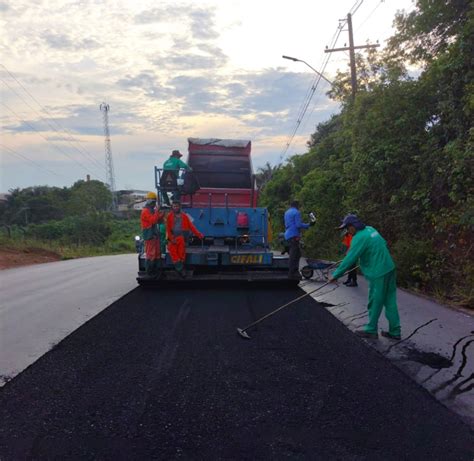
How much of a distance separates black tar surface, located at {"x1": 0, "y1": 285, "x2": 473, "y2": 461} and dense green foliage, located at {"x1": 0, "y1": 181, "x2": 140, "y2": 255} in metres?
40.6

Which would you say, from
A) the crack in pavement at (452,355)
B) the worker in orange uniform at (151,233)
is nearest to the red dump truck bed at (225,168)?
the worker in orange uniform at (151,233)

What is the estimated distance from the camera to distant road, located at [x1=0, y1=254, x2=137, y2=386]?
244 inches

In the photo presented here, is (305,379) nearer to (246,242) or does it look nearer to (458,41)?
(246,242)

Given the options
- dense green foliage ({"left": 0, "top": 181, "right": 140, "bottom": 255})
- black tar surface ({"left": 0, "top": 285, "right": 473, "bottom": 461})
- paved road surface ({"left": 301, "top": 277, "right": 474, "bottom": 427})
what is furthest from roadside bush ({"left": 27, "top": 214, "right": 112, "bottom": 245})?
black tar surface ({"left": 0, "top": 285, "right": 473, "bottom": 461})

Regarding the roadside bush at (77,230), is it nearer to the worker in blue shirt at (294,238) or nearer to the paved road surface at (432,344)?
the worker in blue shirt at (294,238)

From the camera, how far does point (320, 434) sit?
12.1 ft

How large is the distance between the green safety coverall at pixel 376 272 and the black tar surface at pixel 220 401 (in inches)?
19.5

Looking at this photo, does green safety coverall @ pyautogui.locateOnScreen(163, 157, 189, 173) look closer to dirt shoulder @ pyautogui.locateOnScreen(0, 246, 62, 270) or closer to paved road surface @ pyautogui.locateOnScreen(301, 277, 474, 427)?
paved road surface @ pyautogui.locateOnScreen(301, 277, 474, 427)

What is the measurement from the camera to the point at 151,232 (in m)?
10.5

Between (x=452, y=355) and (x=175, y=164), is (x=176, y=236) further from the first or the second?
(x=452, y=355)

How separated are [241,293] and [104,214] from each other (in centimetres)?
4877

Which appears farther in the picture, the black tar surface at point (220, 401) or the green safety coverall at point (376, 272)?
the green safety coverall at point (376, 272)

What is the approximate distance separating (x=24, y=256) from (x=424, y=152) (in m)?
21.3

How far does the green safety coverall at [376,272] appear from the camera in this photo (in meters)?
6.38
